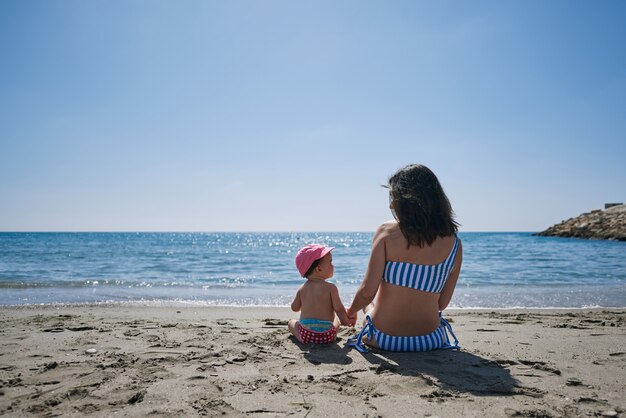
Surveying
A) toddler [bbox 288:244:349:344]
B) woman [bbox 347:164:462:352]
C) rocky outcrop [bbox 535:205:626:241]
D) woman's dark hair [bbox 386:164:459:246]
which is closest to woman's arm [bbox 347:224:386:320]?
woman [bbox 347:164:462:352]

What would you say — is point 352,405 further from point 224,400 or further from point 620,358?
point 620,358

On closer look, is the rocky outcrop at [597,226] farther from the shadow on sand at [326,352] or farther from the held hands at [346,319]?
the shadow on sand at [326,352]

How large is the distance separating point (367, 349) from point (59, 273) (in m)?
13.2

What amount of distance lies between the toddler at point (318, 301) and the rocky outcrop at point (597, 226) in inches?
1447

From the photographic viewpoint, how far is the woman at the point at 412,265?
324 centimetres

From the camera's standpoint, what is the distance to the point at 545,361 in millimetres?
3367

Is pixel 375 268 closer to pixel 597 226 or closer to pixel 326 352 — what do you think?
pixel 326 352

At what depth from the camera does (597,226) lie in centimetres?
3641

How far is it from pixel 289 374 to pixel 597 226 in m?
42.6

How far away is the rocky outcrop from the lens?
33469mm

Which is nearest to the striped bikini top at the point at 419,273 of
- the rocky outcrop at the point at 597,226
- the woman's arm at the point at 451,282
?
the woman's arm at the point at 451,282

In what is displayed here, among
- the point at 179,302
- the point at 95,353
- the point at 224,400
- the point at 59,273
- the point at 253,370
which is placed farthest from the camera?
the point at 59,273

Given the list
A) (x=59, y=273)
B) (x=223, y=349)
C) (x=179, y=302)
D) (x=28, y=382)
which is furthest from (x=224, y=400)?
(x=59, y=273)

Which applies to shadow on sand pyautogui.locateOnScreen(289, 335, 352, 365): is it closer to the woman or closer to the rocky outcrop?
the woman
